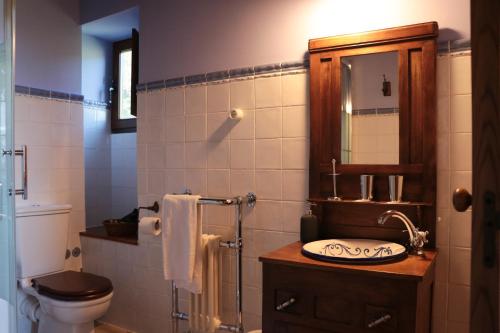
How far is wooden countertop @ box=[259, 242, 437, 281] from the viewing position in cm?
136

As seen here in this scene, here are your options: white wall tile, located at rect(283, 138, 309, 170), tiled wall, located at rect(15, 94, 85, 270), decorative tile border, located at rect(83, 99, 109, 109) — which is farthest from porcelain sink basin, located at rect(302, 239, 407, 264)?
decorative tile border, located at rect(83, 99, 109, 109)

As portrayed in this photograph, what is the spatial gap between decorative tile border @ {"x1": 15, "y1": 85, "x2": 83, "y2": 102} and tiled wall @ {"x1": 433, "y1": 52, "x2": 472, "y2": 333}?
219 centimetres

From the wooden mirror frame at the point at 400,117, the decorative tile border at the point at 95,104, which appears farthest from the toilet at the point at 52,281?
the wooden mirror frame at the point at 400,117

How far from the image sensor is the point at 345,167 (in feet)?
6.03

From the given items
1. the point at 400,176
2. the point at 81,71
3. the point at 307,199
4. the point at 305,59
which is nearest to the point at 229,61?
the point at 305,59

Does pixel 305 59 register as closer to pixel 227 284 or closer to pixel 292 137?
pixel 292 137

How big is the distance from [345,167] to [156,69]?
4.19 feet

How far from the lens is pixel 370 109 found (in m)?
1.81

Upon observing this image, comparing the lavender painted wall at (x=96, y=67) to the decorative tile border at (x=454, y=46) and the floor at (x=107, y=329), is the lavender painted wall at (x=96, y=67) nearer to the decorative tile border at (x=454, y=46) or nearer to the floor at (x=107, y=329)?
the floor at (x=107, y=329)

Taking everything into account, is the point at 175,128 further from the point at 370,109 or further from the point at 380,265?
the point at 380,265

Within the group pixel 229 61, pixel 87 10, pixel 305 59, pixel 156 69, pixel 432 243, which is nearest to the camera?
pixel 432 243

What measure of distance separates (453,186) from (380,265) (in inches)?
19.6

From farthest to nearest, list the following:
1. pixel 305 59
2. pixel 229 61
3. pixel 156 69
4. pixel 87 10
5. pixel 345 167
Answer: pixel 87 10, pixel 156 69, pixel 229 61, pixel 305 59, pixel 345 167

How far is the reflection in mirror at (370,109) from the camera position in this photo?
1755 millimetres
